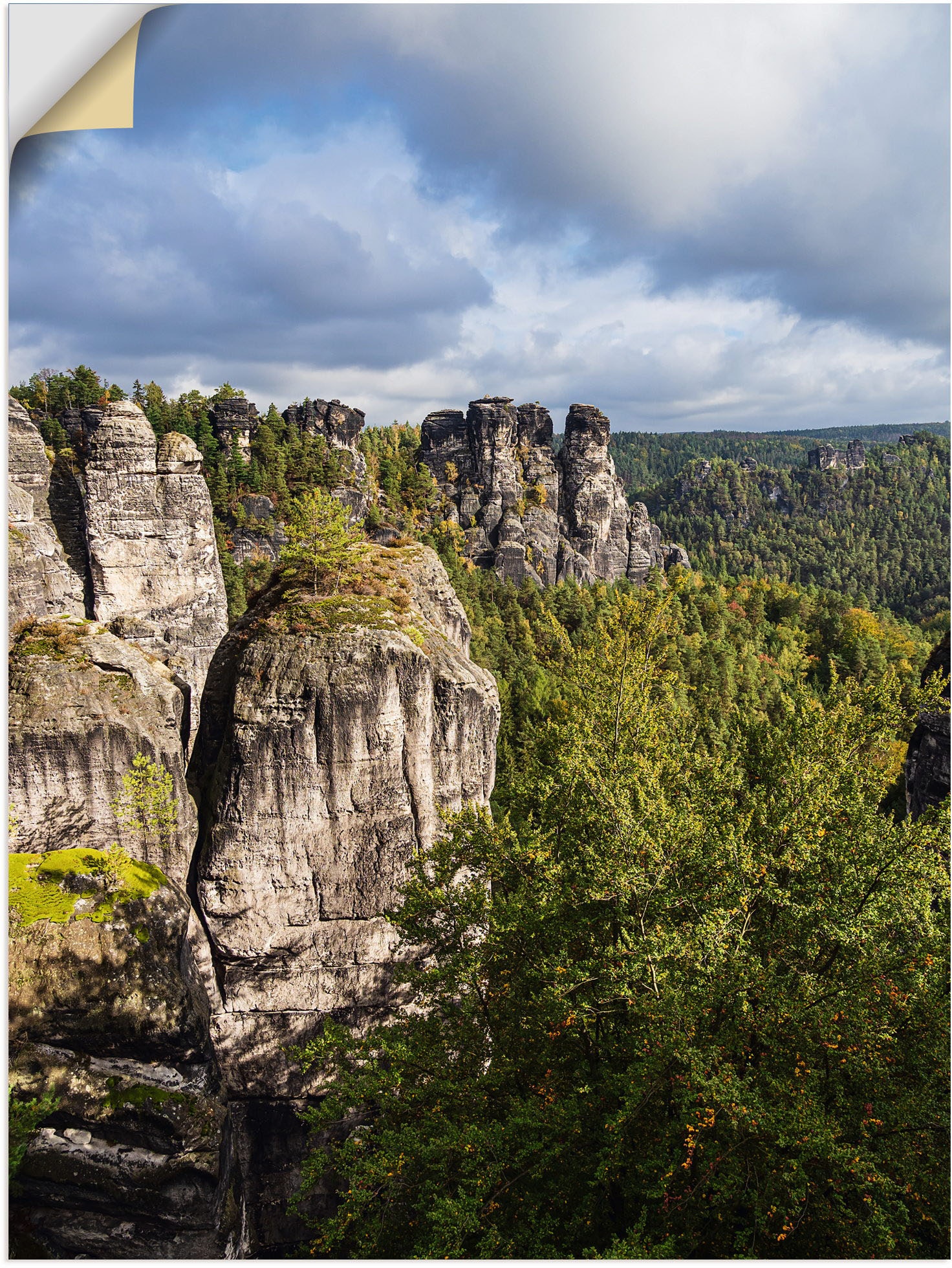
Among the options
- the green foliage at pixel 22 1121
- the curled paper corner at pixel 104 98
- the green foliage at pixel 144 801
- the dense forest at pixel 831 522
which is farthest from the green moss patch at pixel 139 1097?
the dense forest at pixel 831 522

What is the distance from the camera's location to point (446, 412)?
80500mm

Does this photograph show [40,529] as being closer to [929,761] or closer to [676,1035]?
[676,1035]

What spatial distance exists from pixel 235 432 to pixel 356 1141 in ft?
174

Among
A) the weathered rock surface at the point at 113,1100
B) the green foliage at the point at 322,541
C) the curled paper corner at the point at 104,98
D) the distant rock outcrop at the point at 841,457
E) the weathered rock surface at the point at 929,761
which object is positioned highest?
the distant rock outcrop at the point at 841,457

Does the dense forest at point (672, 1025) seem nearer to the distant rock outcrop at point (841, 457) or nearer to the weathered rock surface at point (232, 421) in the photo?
the weathered rock surface at point (232, 421)

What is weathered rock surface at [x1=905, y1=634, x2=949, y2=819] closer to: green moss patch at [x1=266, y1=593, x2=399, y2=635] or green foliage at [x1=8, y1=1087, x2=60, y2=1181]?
green moss patch at [x1=266, y1=593, x2=399, y2=635]

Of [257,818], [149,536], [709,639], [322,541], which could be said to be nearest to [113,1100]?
[257,818]

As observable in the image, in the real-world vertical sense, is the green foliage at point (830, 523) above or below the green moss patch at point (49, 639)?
above

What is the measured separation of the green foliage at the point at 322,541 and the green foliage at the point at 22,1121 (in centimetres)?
928

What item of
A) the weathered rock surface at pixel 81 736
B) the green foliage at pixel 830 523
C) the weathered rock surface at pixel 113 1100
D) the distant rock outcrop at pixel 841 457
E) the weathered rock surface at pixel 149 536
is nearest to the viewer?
the weathered rock surface at pixel 113 1100

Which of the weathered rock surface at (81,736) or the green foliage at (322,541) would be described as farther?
the green foliage at (322,541)

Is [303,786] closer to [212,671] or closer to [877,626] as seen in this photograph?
[212,671]

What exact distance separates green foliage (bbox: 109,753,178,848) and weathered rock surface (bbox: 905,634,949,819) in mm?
15088

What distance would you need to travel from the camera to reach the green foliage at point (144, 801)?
11.0m
